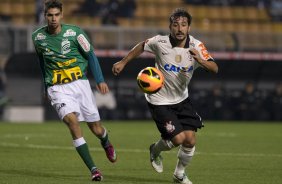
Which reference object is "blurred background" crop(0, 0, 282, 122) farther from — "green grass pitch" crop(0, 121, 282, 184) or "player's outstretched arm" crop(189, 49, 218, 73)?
"player's outstretched arm" crop(189, 49, 218, 73)

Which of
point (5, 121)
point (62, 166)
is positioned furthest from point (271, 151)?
point (5, 121)

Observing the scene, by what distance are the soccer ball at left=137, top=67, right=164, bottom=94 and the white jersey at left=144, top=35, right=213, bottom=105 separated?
0.33 metres

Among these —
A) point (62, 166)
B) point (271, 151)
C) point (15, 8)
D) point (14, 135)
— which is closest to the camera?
point (62, 166)

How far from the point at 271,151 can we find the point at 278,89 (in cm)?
1371

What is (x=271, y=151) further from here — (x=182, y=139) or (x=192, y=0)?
(x=192, y=0)

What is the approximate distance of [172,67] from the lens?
10633 mm

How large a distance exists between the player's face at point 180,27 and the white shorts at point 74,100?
4.49 feet

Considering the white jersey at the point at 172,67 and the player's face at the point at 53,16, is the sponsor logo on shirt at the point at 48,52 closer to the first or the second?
the player's face at the point at 53,16

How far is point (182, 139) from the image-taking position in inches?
410

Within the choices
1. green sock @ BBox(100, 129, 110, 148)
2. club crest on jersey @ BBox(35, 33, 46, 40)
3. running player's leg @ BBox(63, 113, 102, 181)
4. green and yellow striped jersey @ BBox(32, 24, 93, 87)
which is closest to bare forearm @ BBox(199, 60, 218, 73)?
green and yellow striped jersey @ BBox(32, 24, 93, 87)

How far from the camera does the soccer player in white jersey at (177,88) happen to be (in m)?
10.4

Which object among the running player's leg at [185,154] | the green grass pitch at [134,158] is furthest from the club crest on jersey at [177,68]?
the green grass pitch at [134,158]

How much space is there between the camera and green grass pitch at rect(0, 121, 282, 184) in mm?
10885

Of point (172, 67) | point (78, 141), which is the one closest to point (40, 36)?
point (78, 141)
